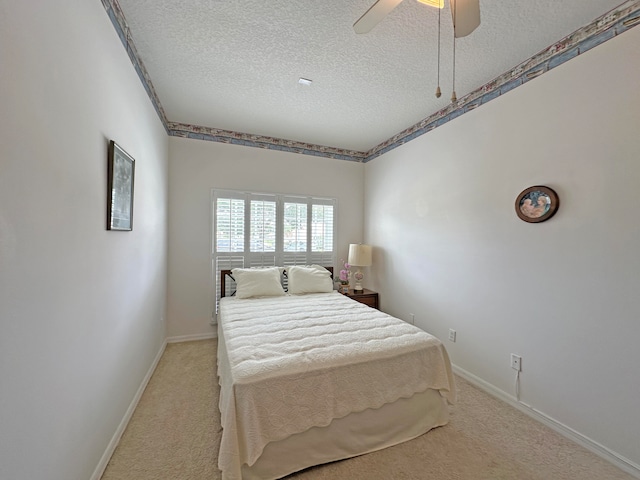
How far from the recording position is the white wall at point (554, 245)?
1631 mm

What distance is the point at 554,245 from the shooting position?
196 centimetres

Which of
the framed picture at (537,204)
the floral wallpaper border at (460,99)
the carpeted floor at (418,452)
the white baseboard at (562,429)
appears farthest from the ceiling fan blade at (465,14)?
the white baseboard at (562,429)

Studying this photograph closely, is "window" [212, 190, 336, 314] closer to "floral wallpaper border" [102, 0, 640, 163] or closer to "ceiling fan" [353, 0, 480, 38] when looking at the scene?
"floral wallpaper border" [102, 0, 640, 163]

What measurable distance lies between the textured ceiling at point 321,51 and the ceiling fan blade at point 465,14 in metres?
0.41

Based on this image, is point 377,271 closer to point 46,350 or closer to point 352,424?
point 352,424

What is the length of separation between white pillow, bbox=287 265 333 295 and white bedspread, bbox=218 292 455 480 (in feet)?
3.55

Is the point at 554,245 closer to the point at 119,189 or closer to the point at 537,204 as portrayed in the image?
the point at 537,204

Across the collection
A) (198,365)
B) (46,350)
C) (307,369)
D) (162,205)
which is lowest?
(198,365)

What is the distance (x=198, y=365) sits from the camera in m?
2.79

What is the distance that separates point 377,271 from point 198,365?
8.65 ft

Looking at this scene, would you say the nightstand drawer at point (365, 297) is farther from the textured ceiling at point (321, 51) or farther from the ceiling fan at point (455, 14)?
the ceiling fan at point (455, 14)

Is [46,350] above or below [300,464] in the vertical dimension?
above

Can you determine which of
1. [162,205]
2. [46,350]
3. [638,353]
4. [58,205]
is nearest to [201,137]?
[162,205]

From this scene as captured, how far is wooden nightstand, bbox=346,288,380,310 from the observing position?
147 inches
